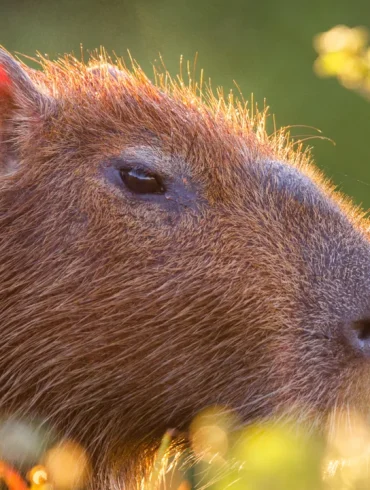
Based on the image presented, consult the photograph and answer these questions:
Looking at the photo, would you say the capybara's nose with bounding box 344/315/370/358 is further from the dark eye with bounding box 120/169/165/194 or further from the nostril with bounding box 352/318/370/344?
the dark eye with bounding box 120/169/165/194

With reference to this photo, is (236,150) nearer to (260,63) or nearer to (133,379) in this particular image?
(133,379)

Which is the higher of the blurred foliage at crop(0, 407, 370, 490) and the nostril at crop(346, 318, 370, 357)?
the nostril at crop(346, 318, 370, 357)

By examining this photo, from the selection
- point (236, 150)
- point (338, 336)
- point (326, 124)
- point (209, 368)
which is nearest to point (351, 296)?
point (338, 336)

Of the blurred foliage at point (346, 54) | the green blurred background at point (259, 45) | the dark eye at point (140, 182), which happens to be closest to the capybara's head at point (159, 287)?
the dark eye at point (140, 182)

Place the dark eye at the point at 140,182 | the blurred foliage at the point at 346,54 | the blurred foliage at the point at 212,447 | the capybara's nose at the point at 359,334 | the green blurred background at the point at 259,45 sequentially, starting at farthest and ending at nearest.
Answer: the green blurred background at the point at 259,45 < the dark eye at the point at 140,182 < the capybara's nose at the point at 359,334 < the blurred foliage at the point at 212,447 < the blurred foliage at the point at 346,54

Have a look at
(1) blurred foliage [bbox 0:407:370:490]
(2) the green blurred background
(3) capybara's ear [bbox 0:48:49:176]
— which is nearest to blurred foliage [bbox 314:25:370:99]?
(1) blurred foliage [bbox 0:407:370:490]

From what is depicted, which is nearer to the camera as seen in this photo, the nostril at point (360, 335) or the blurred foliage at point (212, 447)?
the blurred foliage at point (212, 447)

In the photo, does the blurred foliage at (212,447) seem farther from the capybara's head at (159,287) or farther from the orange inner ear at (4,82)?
the orange inner ear at (4,82)
